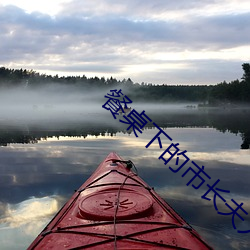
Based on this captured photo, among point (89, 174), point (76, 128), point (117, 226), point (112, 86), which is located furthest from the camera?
point (112, 86)

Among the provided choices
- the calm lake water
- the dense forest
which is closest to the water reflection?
the calm lake water

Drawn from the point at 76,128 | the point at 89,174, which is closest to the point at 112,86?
the point at 76,128

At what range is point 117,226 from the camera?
4.61 metres

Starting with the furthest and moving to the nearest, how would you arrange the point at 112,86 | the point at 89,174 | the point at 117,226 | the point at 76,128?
1. the point at 112,86
2. the point at 76,128
3. the point at 89,174
4. the point at 117,226

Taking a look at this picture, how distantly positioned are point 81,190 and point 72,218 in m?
1.72

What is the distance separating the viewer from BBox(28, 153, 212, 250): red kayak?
4.17 metres

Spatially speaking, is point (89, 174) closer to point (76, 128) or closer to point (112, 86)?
point (76, 128)

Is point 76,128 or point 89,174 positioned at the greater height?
point 76,128

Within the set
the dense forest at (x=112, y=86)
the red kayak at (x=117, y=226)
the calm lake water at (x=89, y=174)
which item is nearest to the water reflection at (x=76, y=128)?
the calm lake water at (x=89, y=174)

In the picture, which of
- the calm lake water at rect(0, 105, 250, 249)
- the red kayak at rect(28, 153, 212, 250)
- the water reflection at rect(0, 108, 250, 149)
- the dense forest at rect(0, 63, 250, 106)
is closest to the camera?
the red kayak at rect(28, 153, 212, 250)

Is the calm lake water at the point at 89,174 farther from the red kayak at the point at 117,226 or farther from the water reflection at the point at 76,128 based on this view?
the red kayak at the point at 117,226

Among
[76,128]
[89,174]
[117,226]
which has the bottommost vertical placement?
[89,174]

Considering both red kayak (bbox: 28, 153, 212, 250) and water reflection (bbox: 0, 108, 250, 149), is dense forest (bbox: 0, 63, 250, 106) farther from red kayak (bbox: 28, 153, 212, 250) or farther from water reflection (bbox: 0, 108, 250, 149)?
red kayak (bbox: 28, 153, 212, 250)

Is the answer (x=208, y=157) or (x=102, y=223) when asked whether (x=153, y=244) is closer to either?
(x=102, y=223)
